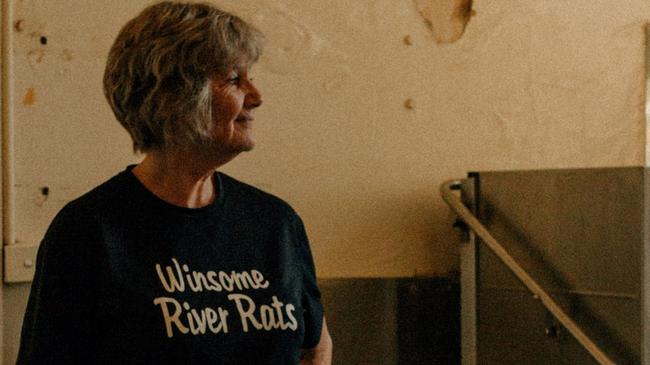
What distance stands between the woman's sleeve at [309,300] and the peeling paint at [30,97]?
2.62ft

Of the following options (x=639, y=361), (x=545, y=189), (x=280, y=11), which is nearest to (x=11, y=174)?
(x=280, y=11)

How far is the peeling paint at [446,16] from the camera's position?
2.40 metres

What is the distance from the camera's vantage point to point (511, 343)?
7.14 ft

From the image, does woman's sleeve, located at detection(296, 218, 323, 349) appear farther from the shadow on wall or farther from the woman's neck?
the shadow on wall

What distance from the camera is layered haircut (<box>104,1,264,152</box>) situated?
49.3 inches

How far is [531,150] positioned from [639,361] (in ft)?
2.66

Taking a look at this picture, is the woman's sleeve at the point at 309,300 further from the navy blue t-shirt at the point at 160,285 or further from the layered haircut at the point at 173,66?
the layered haircut at the point at 173,66

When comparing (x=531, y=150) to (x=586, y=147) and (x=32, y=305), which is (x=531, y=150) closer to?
(x=586, y=147)

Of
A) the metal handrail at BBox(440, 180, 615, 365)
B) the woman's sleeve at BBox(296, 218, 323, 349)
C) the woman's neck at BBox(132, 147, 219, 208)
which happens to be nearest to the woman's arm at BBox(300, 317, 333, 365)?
the woman's sleeve at BBox(296, 218, 323, 349)

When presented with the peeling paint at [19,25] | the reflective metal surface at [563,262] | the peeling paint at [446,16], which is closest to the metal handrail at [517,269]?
the reflective metal surface at [563,262]

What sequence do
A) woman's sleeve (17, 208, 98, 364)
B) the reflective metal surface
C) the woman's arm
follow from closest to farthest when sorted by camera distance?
woman's sleeve (17, 208, 98, 364), the woman's arm, the reflective metal surface

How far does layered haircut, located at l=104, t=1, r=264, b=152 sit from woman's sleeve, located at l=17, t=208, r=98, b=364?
180 mm

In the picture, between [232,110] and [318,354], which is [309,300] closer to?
[318,354]

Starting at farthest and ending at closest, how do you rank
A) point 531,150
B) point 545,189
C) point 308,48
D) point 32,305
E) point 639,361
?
point 531,150 → point 308,48 → point 545,189 → point 639,361 → point 32,305
